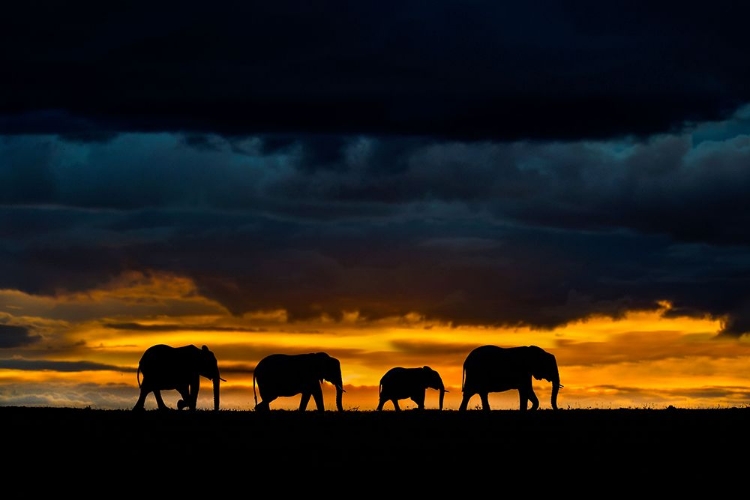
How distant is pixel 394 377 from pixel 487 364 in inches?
511

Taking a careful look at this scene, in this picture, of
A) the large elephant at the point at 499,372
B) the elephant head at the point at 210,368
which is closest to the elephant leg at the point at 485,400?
the large elephant at the point at 499,372

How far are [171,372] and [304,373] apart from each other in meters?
5.69

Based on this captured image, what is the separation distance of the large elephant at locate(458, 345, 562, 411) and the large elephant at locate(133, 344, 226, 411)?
11.0 meters

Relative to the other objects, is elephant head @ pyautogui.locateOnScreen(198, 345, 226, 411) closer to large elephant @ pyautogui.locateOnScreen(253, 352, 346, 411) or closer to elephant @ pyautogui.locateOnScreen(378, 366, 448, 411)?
large elephant @ pyautogui.locateOnScreen(253, 352, 346, 411)

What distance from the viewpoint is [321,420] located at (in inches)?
1362

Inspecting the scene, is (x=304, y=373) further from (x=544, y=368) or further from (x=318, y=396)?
(x=544, y=368)

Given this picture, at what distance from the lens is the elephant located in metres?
58.2

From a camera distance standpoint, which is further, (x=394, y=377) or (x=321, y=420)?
(x=394, y=377)

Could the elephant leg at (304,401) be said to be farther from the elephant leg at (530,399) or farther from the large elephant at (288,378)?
the elephant leg at (530,399)

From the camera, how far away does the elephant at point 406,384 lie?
58.2 metres

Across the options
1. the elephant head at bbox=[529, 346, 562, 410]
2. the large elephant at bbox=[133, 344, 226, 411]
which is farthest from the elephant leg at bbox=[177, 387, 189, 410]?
the elephant head at bbox=[529, 346, 562, 410]

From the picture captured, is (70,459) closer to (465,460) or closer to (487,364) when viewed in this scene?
(465,460)

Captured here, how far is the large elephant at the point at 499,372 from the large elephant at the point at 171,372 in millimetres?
11028

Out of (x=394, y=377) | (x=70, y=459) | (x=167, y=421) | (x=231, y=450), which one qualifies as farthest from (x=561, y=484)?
(x=394, y=377)
